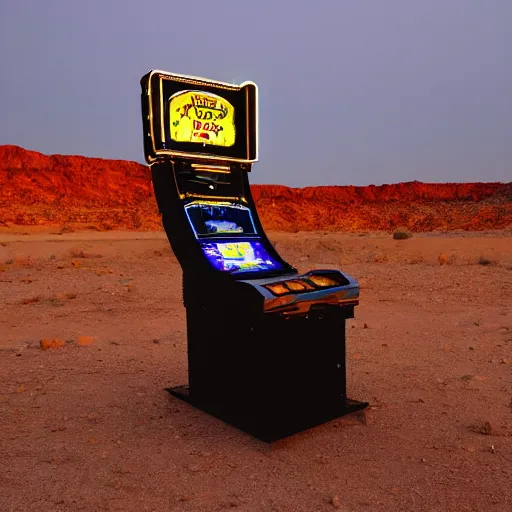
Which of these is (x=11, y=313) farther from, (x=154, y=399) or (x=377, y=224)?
(x=377, y=224)

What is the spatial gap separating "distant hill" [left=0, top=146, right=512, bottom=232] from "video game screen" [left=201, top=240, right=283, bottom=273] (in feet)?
149

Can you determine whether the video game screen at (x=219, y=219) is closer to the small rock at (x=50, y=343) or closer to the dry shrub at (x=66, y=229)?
the small rock at (x=50, y=343)

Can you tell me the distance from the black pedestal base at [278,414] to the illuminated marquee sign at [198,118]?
2236mm

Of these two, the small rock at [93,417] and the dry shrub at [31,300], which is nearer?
the small rock at [93,417]

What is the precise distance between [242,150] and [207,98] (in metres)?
0.58

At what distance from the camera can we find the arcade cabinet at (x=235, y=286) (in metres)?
4.26

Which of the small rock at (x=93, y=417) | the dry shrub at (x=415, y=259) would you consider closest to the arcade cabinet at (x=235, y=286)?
the small rock at (x=93, y=417)

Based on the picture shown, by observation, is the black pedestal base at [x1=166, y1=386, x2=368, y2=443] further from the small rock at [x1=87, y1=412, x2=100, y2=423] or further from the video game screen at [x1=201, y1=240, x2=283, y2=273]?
the video game screen at [x1=201, y1=240, x2=283, y2=273]

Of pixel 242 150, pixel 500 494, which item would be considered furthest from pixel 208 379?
pixel 500 494

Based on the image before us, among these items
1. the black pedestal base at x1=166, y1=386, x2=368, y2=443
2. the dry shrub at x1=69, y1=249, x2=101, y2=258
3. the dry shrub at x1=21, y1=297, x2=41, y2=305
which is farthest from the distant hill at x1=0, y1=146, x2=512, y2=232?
Answer: the black pedestal base at x1=166, y1=386, x2=368, y2=443

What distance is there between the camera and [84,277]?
14.1 m

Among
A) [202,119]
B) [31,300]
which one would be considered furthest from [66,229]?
[202,119]

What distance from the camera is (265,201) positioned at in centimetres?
6862

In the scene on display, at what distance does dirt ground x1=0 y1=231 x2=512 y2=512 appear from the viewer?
3.58m
